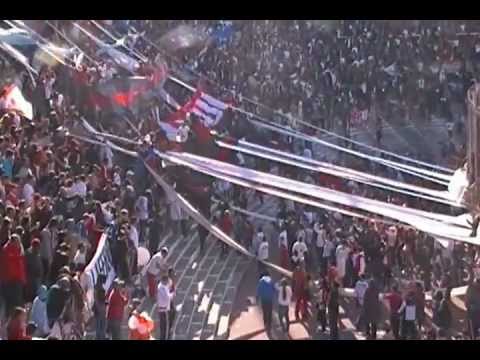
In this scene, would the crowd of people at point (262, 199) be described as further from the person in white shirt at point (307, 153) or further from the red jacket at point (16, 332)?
the red jacket at point (16, 332)

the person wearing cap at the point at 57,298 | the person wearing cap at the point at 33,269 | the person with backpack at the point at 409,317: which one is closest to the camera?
the person wearing cap at the point at 57,298

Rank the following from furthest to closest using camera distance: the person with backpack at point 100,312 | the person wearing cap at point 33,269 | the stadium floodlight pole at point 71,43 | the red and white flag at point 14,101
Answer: the stadium floodlight pole at point 71,43
the red and white flag at point 14,101
the person with backpack at point 100,312
the person wearing cap at point 33,269

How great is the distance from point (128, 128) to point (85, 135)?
0.99 feet

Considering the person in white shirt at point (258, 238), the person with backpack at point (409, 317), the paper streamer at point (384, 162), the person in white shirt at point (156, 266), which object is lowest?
the person with backpack at point (409, 317)

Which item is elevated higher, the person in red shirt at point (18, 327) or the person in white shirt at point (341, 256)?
the person in white shirt at point (341, 256)

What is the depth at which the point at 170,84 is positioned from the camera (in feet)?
30.5

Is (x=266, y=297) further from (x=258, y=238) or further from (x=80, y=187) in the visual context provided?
(x=80, y=187)

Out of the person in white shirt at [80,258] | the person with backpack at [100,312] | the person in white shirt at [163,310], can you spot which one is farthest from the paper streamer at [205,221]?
the person with backpack at [100,312]

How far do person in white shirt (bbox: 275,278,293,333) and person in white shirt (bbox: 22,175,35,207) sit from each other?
1661 mm

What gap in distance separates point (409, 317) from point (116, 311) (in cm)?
185

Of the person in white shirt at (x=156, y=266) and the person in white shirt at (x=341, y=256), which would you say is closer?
the person in white shirt at (x=156, y=266)

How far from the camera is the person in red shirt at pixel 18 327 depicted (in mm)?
8109

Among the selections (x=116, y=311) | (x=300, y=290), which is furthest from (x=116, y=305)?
(x=300, y=290)
